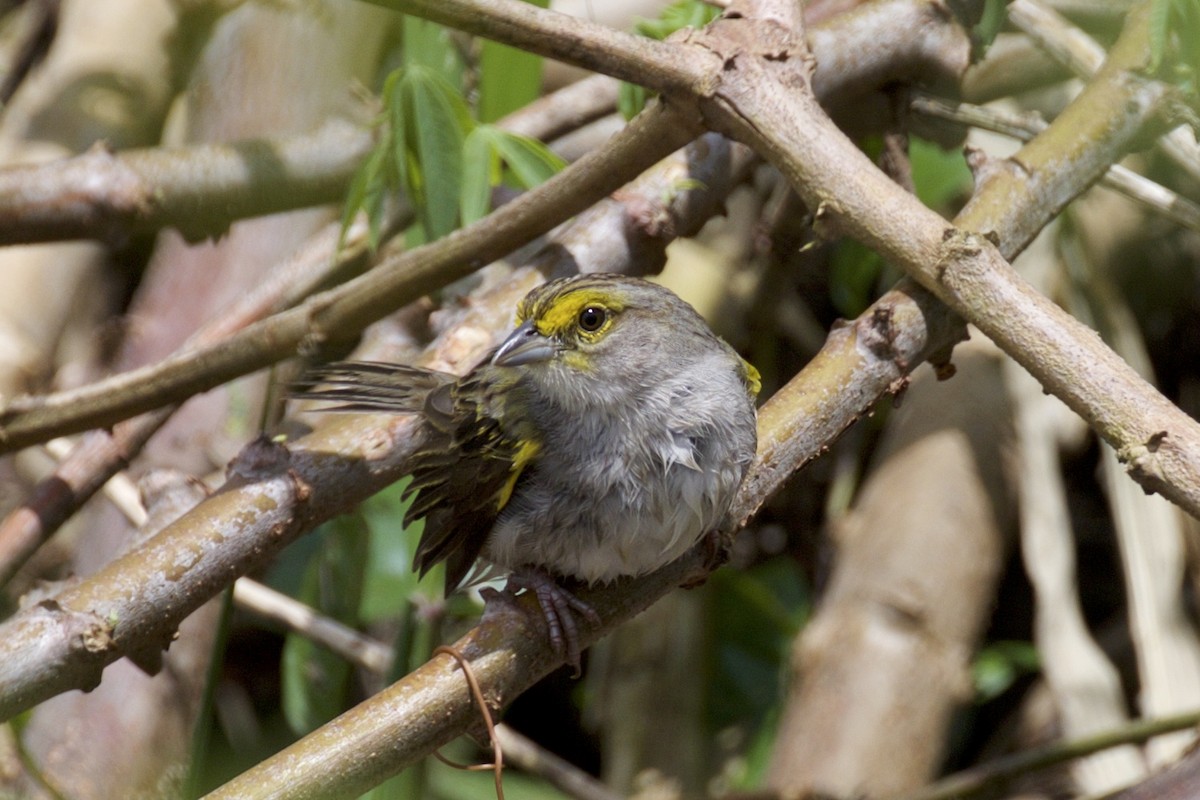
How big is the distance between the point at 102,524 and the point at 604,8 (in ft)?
8.63

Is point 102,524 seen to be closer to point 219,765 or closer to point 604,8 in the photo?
point 219,765

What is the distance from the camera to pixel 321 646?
356cm

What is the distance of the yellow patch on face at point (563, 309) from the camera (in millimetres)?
2566

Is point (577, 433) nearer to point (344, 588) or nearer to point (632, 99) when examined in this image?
point (632, 99)

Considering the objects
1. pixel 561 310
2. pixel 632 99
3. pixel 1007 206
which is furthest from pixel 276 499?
pixel 1007 206

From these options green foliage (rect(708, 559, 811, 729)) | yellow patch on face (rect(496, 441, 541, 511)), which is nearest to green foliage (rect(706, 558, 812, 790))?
green foliage (rect(708, 559, 811, 729))

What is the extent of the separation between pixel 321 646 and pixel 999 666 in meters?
2.40

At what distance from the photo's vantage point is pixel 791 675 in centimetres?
420

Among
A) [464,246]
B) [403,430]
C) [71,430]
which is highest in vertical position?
[464,246]

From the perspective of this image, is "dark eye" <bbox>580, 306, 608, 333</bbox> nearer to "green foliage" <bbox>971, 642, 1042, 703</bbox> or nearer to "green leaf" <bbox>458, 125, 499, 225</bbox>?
"green leaf" <bbox>458, 125, 499, 225</bbox>

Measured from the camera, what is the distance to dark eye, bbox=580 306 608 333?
2.62 metres

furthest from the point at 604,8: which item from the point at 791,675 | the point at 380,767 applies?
the point at 380,767

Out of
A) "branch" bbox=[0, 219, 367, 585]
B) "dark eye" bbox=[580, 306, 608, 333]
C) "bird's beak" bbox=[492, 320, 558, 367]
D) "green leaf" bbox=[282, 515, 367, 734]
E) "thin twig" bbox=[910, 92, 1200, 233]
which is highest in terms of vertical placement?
"thin twig" bbox=[910, 92, 1200, 233]

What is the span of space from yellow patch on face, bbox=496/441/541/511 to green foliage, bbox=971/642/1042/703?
250 centimetres
